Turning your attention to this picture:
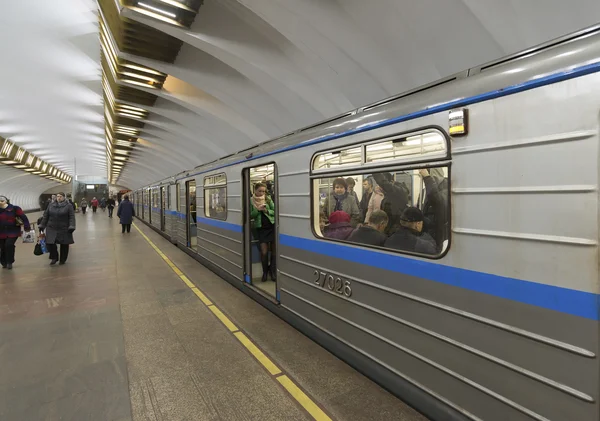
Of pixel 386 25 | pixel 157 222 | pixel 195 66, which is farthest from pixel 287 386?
pixel 157 222

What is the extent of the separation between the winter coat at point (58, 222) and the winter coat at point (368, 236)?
744cm

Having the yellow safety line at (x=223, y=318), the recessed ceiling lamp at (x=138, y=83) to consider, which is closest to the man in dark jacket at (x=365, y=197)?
the yellow safety line at (x=223, y=318)

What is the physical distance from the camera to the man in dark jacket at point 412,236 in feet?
8.10

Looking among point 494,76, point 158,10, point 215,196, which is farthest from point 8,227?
point 494,76

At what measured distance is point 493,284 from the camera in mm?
1995

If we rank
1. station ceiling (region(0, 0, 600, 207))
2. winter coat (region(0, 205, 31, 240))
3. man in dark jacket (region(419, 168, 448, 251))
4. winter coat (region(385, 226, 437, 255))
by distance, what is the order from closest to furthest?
man in dark jacket (region(419, 168, 448, 251)), winter coat (region(385, 226, 437, 255)), station ceiling (region(0, 0, 600, 207)), winter coat (region(0, 205, 31, 240))

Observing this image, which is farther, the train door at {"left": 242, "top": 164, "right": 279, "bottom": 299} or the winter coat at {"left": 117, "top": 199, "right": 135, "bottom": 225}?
the winter coat at {"left": 117, "top": 199, "right": 135, "bottom": 225}

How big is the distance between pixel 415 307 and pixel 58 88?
61.9 ft

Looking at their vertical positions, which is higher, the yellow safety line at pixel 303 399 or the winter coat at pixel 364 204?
the winter coat at pixel 364 204

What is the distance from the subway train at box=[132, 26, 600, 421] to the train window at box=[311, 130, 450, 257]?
1 cm

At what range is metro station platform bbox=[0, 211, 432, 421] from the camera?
2.67m

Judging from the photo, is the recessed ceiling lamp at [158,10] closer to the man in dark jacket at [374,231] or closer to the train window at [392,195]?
the train window at [392,195]

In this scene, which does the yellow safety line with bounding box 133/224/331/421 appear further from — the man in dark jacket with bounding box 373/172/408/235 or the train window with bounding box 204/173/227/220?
the train window with bounding box 204/173/227/220

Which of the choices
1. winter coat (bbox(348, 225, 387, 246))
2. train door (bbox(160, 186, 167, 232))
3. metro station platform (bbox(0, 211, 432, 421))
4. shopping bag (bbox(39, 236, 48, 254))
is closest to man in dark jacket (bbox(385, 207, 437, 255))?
winter coat (bbox(348, 225, 387, 246))
